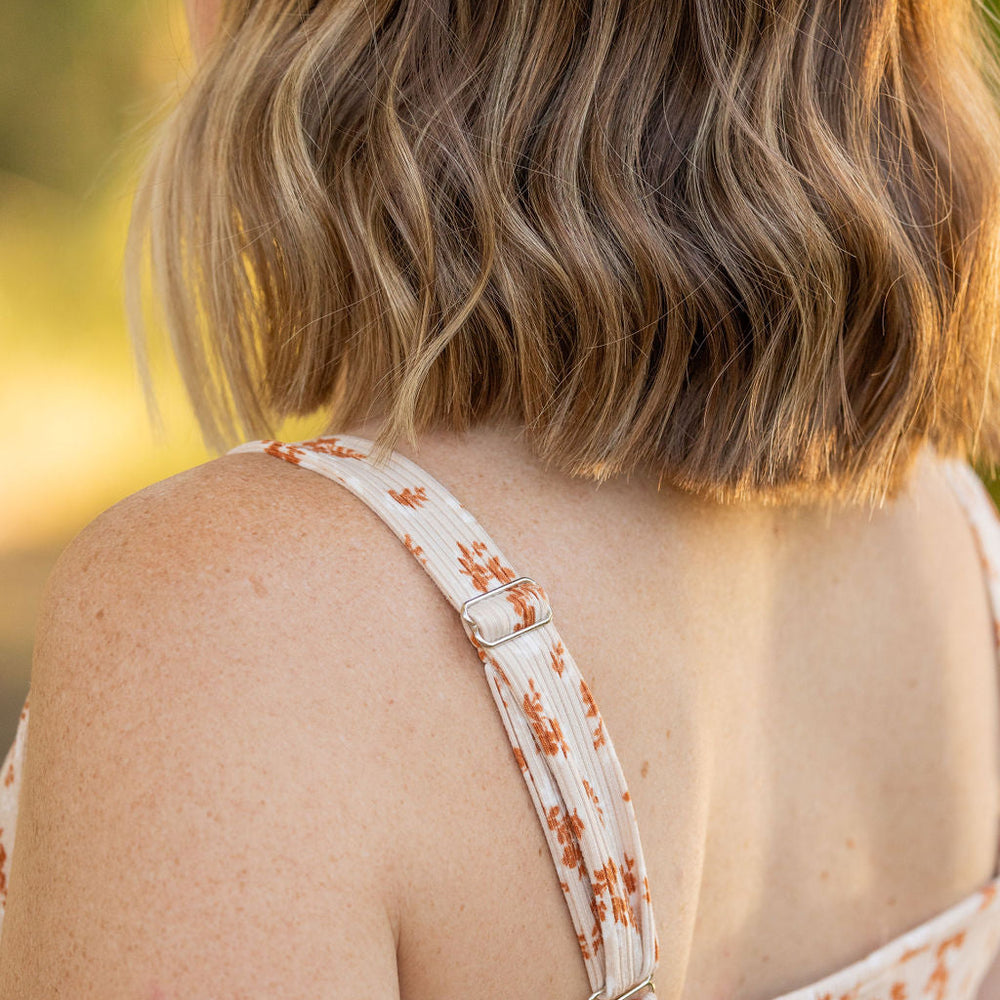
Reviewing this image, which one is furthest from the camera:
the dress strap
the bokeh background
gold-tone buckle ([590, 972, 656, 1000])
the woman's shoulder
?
the bokeh background

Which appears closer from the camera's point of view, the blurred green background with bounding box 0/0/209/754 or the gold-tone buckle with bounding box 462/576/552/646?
the gold-tone buckle with bounding box 462/576/552/646

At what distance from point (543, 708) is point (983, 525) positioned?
0.77 m

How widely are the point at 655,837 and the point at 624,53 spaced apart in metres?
0.70

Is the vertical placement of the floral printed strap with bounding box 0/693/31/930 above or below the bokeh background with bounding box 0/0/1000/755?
below

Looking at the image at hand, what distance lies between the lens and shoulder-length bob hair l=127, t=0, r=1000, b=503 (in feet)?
2.84

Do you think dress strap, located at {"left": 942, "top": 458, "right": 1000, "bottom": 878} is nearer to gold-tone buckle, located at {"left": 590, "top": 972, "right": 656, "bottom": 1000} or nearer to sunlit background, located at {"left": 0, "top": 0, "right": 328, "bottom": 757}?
gold-tone buckle, located at {"left": 590, "top": 972, "right": 656, "bottom": 1000}

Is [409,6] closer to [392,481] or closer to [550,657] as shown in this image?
[392,481]

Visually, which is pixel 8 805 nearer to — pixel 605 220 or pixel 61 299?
pixel 605 220

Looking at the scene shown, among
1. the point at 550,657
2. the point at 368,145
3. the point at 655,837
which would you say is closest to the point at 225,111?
the point at 368,145

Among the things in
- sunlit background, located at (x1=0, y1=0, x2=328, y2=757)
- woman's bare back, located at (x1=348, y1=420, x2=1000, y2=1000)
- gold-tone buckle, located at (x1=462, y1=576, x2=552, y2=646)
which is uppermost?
sunlit background, located at (x1=0, y1=0, x2=328, y2=757)

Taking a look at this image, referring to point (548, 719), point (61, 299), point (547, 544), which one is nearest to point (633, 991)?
point (548, 719)

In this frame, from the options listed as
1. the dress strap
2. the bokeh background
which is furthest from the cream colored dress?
the bokeh background

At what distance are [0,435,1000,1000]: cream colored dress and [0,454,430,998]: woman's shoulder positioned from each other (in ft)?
0.19

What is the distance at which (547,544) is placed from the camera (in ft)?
2.73
